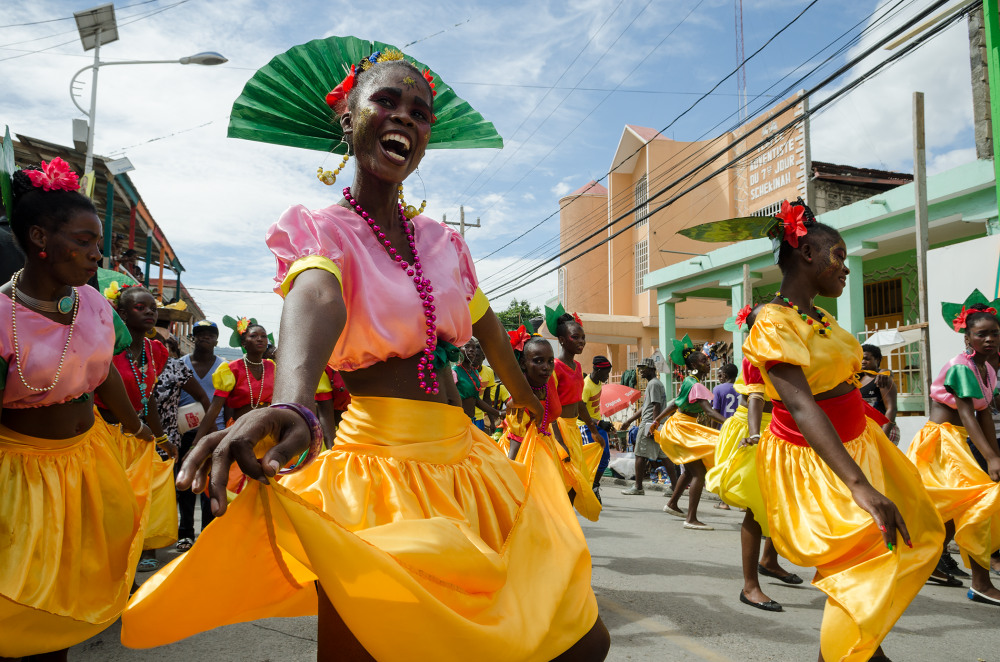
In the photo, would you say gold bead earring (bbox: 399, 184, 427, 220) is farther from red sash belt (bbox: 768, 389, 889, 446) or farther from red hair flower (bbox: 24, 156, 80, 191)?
red sash belt (bbox: 768, 389, 889, 446)

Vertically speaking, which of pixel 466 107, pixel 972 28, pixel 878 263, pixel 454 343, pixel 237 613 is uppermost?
pixel 972 28

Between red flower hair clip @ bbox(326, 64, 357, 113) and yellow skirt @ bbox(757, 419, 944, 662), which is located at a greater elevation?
red flower hair clip @ bbox(326, 64, 357, 113)

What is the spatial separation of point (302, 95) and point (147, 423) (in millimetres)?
3482

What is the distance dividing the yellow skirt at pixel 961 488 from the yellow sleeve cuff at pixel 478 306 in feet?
13.5

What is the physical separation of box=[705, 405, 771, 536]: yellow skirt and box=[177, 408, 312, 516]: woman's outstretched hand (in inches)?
132

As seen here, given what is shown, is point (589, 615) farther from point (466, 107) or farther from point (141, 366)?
point (141, 366)

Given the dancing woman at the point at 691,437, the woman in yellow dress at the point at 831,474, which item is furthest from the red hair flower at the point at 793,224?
the dancing woman at the point at 691,437

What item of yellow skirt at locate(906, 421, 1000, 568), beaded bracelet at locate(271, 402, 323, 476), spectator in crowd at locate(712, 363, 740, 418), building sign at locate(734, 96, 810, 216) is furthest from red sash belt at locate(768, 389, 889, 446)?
building sign at locate(734, 96, 810, 216)

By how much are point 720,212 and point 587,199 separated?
33.0 feet

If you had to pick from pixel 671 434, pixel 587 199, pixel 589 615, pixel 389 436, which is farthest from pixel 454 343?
pixel 587 199

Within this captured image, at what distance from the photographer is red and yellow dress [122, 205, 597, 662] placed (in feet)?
4.31

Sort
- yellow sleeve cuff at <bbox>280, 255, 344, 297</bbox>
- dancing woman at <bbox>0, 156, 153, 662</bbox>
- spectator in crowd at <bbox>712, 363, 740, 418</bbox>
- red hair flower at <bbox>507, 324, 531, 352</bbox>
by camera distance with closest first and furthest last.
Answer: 1. yellow sleeve cuff at <bbox>280, 255, 344, 297</bbox>
2. dancing woman at <bbox>0, 156, 153, 662</bbox>
3. red hair flower at <bbox>507, 324, 531, 352</bbox>
4. spectator in crowd at <bbox>712, 363, 740, 418</bbox>

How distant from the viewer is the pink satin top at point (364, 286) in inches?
68.4

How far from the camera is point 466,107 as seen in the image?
96.3 inches
